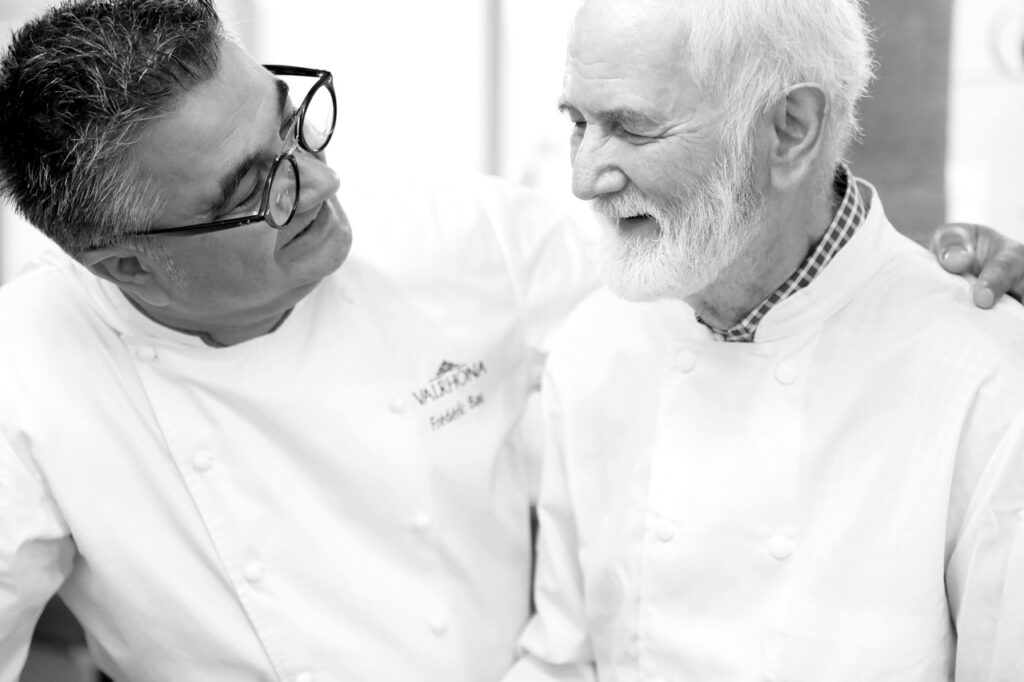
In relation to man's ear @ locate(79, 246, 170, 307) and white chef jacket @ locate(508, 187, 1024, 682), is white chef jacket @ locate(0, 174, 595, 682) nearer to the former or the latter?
man's ear @ locate(79, 246, 170, 307)

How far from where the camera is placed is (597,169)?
157cm

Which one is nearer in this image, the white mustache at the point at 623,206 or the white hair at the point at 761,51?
the white hair at the point at 761,51

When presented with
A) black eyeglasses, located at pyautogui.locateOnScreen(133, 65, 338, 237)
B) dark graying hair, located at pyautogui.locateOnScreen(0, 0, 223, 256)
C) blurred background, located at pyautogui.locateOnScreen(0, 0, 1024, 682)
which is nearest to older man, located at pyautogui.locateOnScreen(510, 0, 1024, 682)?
black eyeglasses, located at pyautogui.locateOnScreen(133, 65, 338, 237)

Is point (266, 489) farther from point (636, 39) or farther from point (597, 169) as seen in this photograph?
point (636, 39)

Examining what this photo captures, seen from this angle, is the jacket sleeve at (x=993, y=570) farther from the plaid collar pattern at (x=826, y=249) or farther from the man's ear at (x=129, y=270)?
the man's ear at (x=129, y=270)

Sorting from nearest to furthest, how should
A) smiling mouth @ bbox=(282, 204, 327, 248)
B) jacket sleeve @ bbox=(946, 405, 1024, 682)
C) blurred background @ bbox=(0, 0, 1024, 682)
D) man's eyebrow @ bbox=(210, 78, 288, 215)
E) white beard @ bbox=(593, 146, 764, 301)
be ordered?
1. jacket sleeve @ bbox=(946, 405, 1024, 682)
2. white beard @ bbox=(593, 146, 764, 301)
3. man's eyebrow @ bbox=(210, 78, 288, 215)
4. smiling mouth @ bbox=(282, 204, 327, 248)
5. blurred background @ bbox=(0, 0, 1024, 682)

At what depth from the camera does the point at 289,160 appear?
1675mm

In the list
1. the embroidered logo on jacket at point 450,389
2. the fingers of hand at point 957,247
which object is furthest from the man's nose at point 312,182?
the fingers of hand at point 957,247

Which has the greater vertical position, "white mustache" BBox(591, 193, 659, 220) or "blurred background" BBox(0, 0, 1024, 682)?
"white mustache" BBox(591, 193, 659, 220)

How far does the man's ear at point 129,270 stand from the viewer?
1.69 metres

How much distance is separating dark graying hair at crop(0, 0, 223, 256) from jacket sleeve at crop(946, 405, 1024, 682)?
127 cm

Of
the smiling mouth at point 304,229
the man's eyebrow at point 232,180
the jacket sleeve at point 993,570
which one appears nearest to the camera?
the jacket sleeve at point 993,570

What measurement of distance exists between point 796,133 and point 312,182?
744 millimetres

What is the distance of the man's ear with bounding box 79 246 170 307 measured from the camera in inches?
66.6
